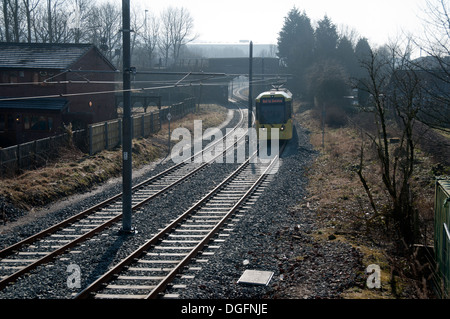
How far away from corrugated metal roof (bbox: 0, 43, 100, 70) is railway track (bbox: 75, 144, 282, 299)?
15079 mm

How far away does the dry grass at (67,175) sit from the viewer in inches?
644

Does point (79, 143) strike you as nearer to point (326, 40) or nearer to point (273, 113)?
point (273, 113)

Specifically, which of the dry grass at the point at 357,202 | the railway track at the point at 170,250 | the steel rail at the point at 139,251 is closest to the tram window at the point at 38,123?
the railway track at the point at 170,250

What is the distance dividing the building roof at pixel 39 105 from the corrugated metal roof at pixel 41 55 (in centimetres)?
187

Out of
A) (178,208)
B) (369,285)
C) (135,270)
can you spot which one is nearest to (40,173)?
(178,208)

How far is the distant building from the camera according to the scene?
27453 mm

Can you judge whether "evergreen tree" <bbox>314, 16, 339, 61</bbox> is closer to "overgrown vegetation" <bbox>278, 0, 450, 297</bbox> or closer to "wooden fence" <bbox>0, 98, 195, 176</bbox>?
"overgrown vegetation" <bbox>278, 0, 450, 297</bbox>

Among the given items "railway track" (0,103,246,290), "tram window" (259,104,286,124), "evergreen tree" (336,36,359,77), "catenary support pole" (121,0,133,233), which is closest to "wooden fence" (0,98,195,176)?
"railway track" (0,103,246,290)

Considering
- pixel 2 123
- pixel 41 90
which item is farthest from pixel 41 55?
pixel 2 123

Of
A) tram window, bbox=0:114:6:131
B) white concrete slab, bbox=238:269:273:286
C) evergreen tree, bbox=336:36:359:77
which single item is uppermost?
evergreen tree, bbox=336:36:359:77

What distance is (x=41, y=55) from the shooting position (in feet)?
97.8

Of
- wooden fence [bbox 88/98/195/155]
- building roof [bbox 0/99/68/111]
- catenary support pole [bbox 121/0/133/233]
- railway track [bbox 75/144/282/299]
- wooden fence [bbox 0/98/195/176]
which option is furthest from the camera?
building roof [bbox 0/99/68/111]

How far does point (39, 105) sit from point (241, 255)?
66.1ft

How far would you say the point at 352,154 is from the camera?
25484 millimetres
